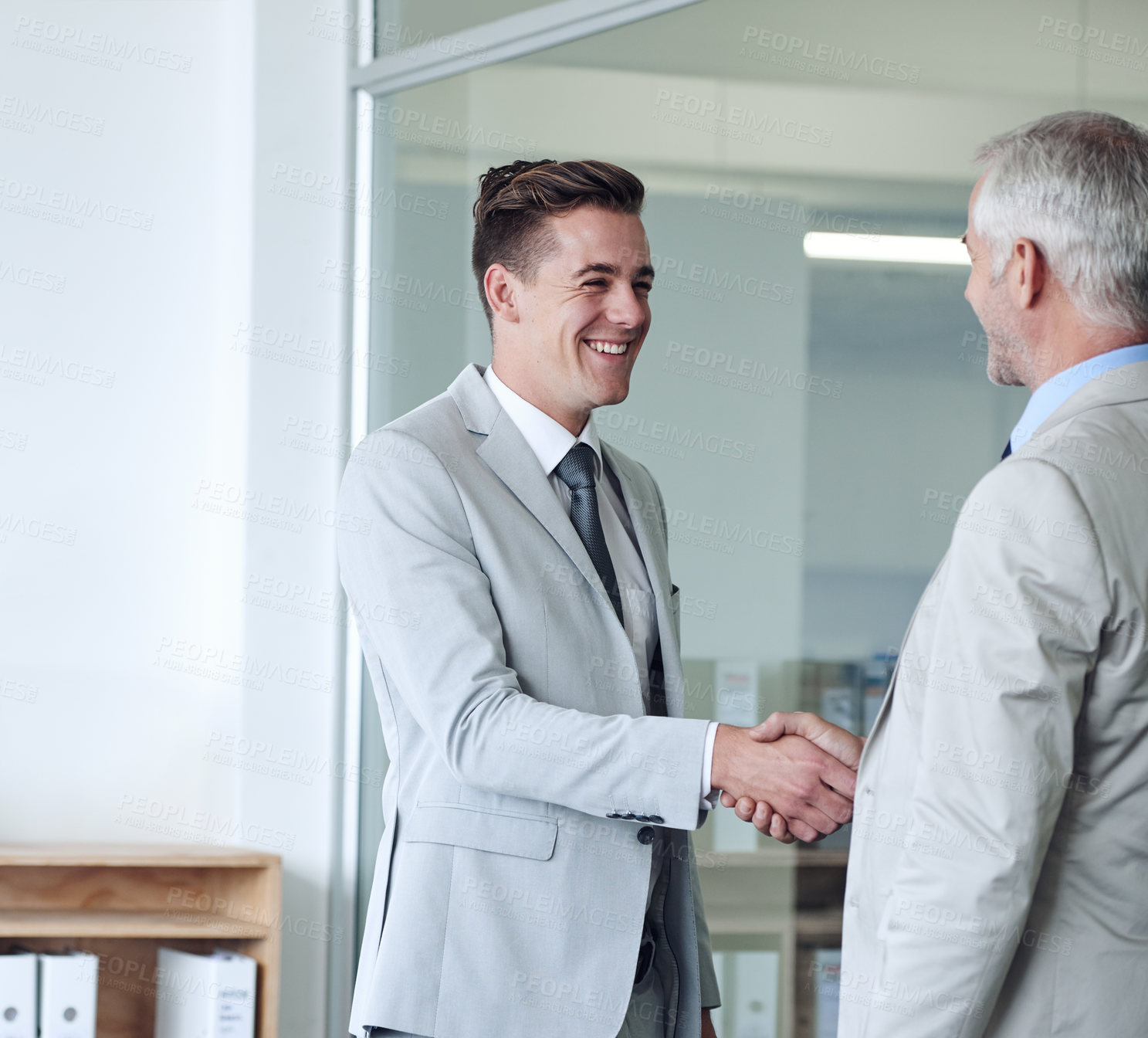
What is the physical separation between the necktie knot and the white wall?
1539 mm

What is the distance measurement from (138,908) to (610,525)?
6.39ft

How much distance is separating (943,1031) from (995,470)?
494 mm

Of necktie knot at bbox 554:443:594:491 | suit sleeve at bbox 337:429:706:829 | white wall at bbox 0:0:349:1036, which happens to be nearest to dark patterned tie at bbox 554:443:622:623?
necktie knot at bbox 554:443:594:491

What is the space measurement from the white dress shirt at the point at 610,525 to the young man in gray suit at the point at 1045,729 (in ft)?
2.02

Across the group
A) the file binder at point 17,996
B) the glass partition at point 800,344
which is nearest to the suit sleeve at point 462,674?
the glass partition at point 800,344

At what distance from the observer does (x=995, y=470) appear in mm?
1139

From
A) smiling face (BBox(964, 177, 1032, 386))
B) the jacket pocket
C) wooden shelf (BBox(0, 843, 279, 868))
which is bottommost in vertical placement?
wooden shelf (BBox(0, 843, 279, 868))

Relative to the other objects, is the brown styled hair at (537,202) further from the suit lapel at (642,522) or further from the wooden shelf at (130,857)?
the wooden shelf at (130,857)

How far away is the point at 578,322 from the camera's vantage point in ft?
6.20

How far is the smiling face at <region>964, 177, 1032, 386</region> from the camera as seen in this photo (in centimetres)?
128

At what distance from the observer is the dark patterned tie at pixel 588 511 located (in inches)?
70.5

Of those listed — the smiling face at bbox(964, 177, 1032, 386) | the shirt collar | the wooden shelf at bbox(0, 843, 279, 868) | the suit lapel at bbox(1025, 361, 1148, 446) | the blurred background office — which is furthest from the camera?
the blurred background office

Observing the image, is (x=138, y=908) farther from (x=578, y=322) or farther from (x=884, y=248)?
(x=884, y=248)

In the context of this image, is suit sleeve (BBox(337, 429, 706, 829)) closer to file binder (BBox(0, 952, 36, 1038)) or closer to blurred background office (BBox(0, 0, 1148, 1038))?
blurred background office (BBox(0, 0, 1148, 1038))
